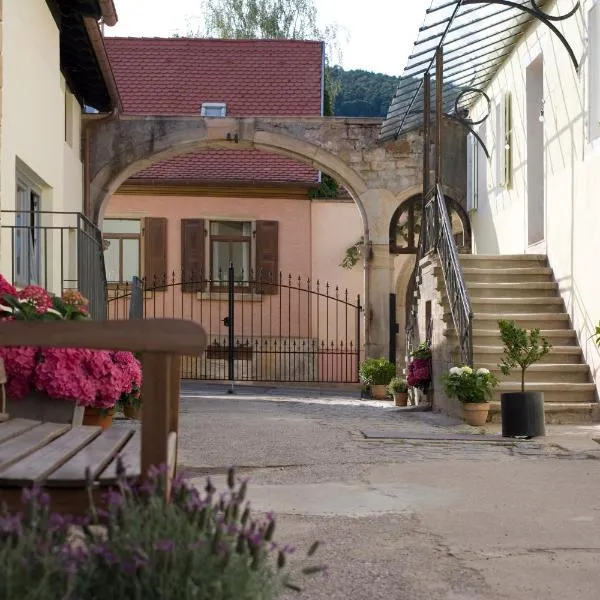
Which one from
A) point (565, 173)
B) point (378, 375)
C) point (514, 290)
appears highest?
point (565, 173)

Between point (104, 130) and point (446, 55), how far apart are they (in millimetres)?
5716

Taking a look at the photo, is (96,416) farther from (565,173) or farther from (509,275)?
(509,275)

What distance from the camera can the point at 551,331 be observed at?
11.7 m

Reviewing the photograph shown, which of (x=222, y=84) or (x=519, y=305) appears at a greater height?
(x=222, y=84)

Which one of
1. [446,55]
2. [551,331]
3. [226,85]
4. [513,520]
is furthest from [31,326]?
[226,85]

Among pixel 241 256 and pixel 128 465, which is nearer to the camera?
pixel 128 465

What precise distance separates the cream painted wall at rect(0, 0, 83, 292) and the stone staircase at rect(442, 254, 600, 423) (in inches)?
171

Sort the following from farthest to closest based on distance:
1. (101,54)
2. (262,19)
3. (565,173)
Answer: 1. (262,19)
2. (101,54)
3. (565,173)

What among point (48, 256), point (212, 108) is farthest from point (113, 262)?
point (48, 256)

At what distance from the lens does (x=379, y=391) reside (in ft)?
57.2

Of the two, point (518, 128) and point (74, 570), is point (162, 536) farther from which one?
point (518, 128)

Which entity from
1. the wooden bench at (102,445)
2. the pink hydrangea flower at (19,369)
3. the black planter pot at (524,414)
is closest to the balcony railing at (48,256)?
the pink hydrangea flower at (19,369)

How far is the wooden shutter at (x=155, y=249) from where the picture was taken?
2355cm

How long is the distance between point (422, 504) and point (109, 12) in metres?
8.14
